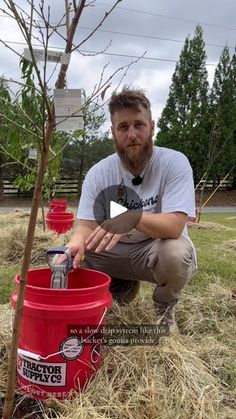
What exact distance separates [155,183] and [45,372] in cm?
112

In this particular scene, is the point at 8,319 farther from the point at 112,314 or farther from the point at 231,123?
the point at 231,123

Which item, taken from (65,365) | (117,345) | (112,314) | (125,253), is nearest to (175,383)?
(117,345)

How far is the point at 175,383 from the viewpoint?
180cm

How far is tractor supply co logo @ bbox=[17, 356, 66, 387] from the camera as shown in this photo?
1.65 metres

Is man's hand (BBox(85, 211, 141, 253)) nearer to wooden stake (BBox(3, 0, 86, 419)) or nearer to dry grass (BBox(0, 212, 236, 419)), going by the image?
dry grass (BBox(0, 212, 236, 419))

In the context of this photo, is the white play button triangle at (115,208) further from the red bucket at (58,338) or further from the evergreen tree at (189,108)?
the evergreen tree at (189,108)

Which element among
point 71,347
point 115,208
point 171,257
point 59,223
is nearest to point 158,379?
point 71,347

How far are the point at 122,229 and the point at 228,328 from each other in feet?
3.22

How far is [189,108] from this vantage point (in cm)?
2202

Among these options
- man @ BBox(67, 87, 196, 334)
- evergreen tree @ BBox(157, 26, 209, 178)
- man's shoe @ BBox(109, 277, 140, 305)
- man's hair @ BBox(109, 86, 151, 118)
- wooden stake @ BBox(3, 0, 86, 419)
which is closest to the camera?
wooden stake @ BBox(3, 0, 86, 419)

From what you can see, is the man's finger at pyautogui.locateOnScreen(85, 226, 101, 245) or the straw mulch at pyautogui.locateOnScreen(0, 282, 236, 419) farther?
the man's finger at pyautogui.locateOnScreen(85, 226, 101, 245)

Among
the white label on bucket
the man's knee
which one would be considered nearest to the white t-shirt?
the man's knee

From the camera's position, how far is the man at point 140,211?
6.97 feet
